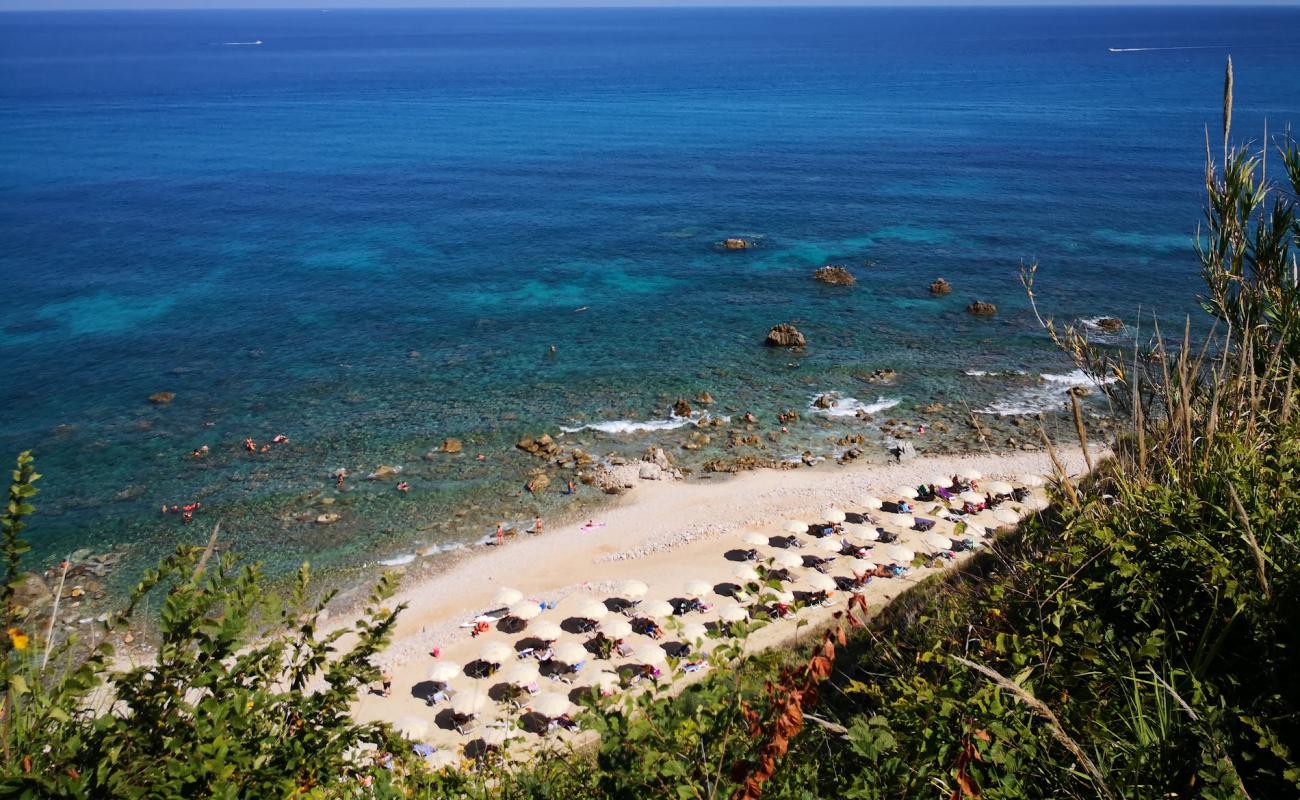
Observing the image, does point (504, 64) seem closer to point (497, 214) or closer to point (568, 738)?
point (497, 214)

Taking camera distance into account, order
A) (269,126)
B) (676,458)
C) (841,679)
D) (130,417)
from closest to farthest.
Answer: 1. (841,679)
2. (676,458)
3. (130,417)
4. (269,126)

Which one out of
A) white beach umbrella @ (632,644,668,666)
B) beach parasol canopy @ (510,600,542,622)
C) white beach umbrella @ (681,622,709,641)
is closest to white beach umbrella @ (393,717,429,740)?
beach parasol canopy @ (510,600,542,622)

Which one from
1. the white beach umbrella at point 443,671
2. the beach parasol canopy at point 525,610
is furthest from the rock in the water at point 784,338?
the white beach umbrella at point 443,671

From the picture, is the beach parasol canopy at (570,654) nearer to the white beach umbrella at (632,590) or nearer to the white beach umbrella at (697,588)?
the white beach umbrella at (632,590)

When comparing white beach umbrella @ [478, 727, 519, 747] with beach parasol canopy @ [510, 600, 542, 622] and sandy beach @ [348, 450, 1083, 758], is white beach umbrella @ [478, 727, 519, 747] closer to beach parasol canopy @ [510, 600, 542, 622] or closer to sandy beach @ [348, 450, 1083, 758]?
sandy beach @ [348, 450, 1083, 758]

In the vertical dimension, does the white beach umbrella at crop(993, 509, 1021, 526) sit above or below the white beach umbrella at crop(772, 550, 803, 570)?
above

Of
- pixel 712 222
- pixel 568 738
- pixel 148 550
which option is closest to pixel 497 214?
pixel 712 222
